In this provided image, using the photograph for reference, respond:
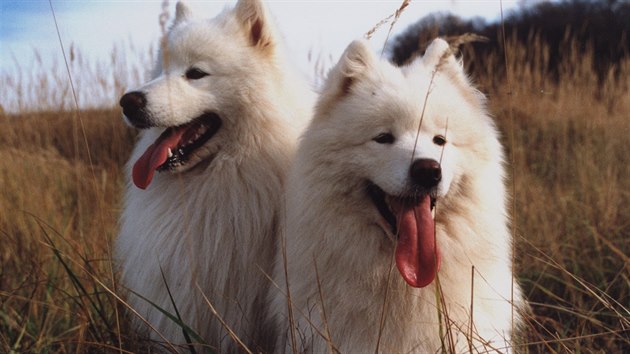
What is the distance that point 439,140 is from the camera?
2.26 m

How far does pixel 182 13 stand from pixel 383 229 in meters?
1.78

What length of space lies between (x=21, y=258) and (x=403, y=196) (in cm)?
275

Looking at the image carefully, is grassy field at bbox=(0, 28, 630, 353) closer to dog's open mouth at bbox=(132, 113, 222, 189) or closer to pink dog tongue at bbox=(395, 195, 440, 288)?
dog's open mouth at bbox=(132, 113, 222, 189)

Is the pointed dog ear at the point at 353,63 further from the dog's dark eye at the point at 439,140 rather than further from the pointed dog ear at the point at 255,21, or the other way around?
the pointed dog ear at the point at 255,21

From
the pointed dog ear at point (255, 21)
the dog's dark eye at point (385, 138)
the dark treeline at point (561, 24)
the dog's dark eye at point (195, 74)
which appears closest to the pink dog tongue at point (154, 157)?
the dog's dark eye at point (195, 74)

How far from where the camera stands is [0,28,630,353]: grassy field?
2617mm

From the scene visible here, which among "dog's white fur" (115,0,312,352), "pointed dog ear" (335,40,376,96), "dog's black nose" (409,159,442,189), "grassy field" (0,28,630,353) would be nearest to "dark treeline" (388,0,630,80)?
"grassy field" (0,28,630,353)

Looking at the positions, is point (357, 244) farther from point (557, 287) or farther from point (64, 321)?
point (557, 287)

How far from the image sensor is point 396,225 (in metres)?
2.21

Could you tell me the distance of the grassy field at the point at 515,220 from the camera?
2.62 meters

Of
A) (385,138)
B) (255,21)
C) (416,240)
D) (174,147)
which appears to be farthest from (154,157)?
(416,240)

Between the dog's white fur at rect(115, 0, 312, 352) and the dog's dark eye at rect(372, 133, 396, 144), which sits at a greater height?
the dog's dark eye at rect(372, 133, 396, 144)

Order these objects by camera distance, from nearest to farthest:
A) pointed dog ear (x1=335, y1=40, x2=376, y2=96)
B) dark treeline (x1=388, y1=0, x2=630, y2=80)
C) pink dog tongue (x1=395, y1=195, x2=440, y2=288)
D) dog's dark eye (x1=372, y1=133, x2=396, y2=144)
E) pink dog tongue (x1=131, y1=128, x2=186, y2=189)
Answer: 1. pink dog tongue (x1=395, y1=195, x2=440, y2=288)
2. dog's dark eye (x1=372, y1=133, x2=396, y2=144)
3. pointed dog ear (x1=335, y1=40, x2=376, y2=96)
4. pink dog tongue (x1=131, y1=128, x2=186, y2=189)
5. dark treeline (x1=388, y1=0, x2=630, y2=80)

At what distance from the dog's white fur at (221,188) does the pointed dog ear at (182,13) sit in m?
0.26
